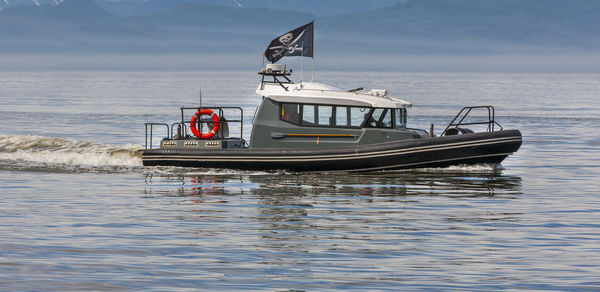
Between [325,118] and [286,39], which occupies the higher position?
[286,39]

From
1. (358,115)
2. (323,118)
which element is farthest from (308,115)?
(358,115)

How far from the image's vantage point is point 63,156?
94.1ft

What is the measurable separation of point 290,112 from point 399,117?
270cm

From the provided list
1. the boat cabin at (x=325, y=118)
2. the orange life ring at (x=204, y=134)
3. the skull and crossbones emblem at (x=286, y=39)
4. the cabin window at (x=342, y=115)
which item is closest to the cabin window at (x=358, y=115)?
the boat cabin at (x=325, y=118)

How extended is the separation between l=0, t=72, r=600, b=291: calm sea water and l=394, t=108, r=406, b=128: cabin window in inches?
46.6

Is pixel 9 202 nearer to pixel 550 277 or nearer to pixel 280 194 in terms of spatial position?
pixel 280 194

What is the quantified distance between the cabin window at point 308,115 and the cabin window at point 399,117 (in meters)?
1.99

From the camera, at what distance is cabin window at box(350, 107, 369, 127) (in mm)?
24828

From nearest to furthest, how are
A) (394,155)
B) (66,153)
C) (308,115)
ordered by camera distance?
(394,155) < (308,115) < (66,153)

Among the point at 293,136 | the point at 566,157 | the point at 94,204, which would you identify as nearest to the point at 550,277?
the point at 94,204

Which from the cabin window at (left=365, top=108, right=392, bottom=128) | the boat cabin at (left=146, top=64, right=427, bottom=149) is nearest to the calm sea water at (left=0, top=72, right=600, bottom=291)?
the boat cabin at (left=146, top=64, right=427, bottom=149)

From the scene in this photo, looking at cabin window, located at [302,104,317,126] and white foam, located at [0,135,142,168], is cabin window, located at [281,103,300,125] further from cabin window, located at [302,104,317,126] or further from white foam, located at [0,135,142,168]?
white foam, located at [0,135,142,168]

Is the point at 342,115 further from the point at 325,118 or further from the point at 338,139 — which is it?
the point at 338,139

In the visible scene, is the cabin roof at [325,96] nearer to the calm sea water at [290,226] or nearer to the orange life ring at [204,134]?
the orange life ring at [204,134]
